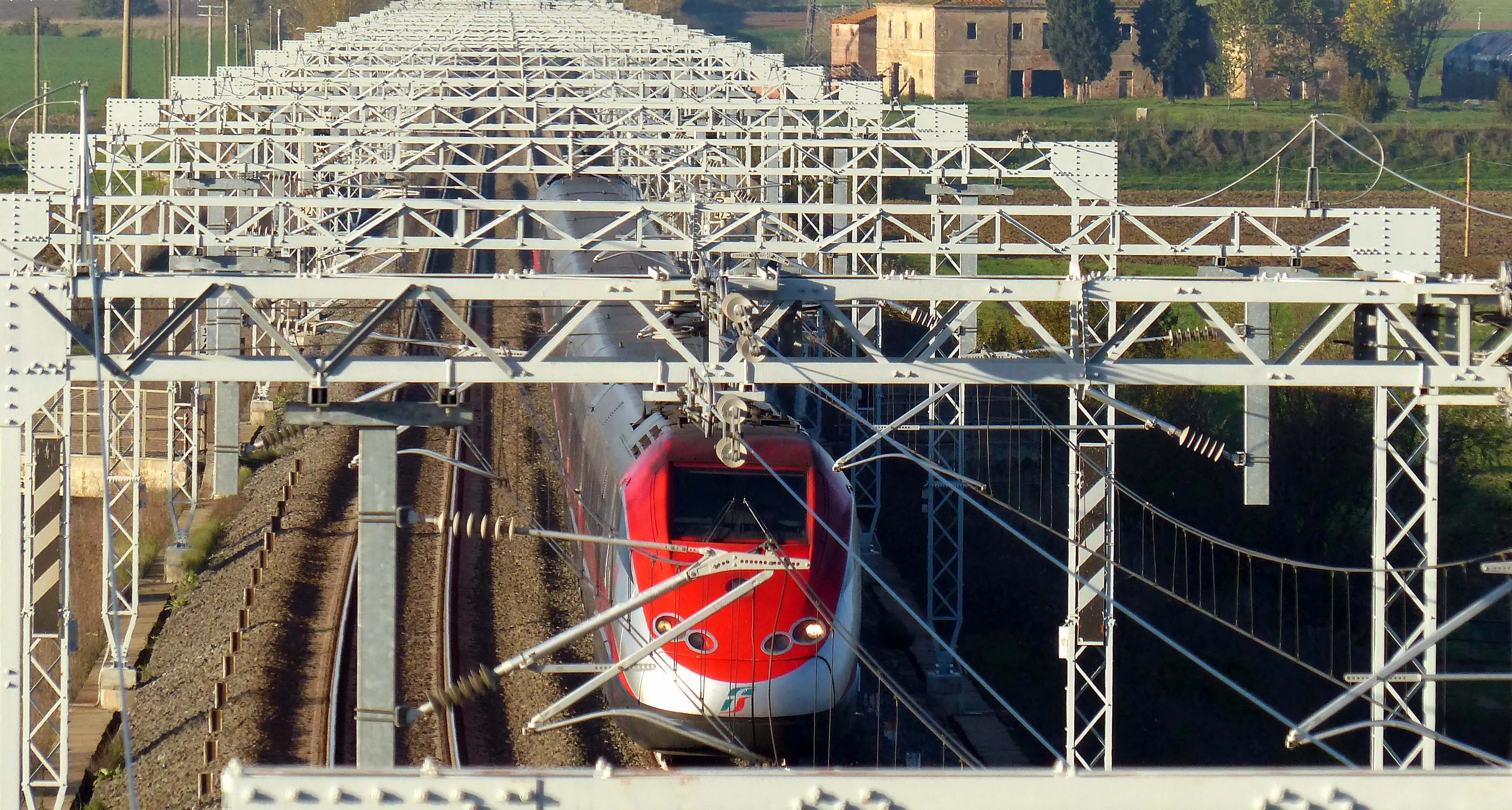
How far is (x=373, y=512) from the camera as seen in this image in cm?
769

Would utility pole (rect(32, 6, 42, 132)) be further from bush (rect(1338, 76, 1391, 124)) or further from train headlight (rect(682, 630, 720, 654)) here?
bush (rect(1338, 76, 1391, 124))

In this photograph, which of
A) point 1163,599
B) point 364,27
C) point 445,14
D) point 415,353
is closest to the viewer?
point 1163,599

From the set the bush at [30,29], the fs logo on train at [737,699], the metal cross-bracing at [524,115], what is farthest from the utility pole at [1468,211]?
the bush at [30,29]

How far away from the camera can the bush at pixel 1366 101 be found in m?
69.1

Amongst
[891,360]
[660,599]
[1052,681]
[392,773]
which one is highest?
[891,360]

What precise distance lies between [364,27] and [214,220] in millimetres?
22998

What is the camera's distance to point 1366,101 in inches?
2719

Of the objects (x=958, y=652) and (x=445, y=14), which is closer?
(x=958, y=652)

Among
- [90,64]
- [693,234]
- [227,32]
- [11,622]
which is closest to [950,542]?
[693,234]

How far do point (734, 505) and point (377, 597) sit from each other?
4898mm

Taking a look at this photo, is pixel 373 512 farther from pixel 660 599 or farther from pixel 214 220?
pixel 214 220

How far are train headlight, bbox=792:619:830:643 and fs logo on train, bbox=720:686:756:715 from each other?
47 centimetres

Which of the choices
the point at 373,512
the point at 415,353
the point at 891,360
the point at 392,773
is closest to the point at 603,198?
the point at 415,353

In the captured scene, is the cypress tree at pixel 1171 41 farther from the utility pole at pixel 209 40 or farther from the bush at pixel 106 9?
the bush at pixel 106 9
